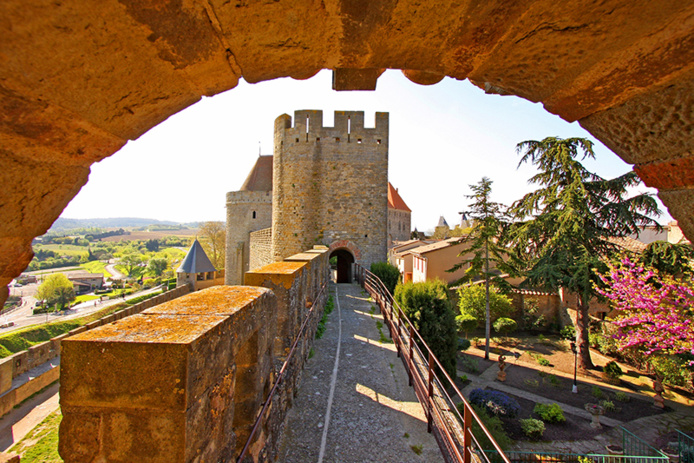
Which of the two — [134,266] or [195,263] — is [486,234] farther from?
[134,266]

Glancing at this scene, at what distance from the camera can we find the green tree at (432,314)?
35.1 ft

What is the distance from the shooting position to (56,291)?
55219 millimetres

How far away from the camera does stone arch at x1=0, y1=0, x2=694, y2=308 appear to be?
1.12 m

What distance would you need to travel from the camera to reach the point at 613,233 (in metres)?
15.2

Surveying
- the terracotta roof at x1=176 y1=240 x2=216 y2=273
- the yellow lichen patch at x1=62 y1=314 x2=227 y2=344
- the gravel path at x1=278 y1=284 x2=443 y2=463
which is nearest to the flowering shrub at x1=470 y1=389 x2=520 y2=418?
the gravel path at x1=278 y1=284 x2=443 y2=463

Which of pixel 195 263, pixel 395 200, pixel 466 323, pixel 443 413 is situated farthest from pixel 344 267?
pixel 395 200

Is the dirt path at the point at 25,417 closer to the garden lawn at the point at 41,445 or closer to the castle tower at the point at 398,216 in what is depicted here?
the garden lawn at the point at 41,445

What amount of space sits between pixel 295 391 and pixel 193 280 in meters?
28.4

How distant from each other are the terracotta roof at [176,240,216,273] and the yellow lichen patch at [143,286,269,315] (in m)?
29.9

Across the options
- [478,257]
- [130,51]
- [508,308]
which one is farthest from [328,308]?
[508,308]

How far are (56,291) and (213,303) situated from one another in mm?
71146

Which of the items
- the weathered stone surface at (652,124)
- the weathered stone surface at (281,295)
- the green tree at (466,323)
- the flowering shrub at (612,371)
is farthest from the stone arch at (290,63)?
the green tree at (466,323)

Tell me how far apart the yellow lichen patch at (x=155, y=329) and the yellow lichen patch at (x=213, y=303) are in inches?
4.9

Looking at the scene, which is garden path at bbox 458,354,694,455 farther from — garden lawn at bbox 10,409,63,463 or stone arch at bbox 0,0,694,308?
garden lawn at bbox 10,409,63,463
